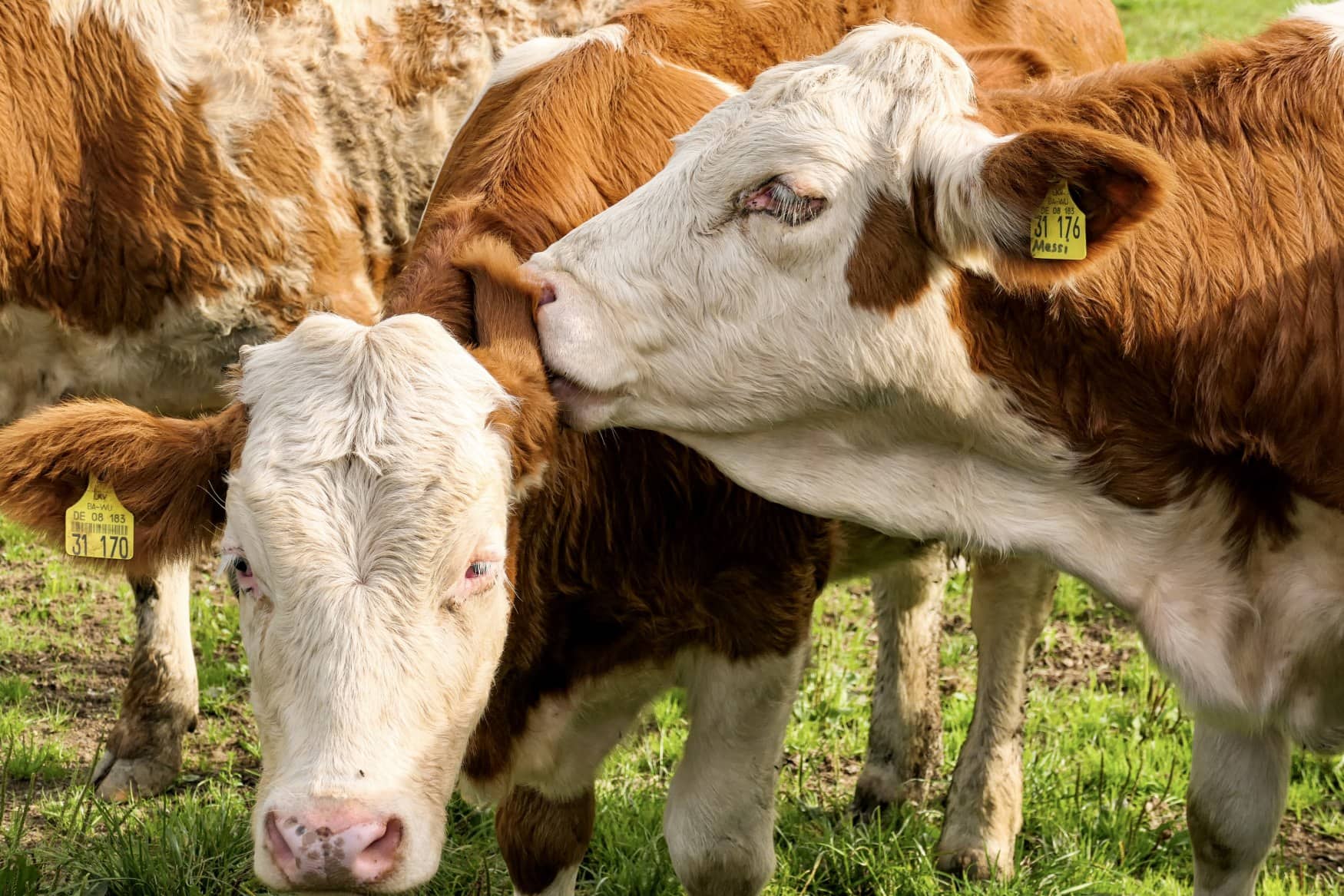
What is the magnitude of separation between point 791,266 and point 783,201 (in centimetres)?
15

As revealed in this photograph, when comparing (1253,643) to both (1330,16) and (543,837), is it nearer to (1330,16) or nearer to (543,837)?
(1330,16)

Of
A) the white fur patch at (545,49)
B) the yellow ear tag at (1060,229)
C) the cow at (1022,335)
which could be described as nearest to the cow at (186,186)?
the white fur patch at (545,49)

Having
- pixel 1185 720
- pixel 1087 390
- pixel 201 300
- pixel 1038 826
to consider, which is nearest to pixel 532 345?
pixel 1087 390

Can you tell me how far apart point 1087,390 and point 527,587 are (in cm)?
144

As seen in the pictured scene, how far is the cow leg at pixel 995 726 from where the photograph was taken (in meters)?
5.07

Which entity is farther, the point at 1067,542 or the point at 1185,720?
the point at 1185,720

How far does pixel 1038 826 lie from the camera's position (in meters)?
5.19

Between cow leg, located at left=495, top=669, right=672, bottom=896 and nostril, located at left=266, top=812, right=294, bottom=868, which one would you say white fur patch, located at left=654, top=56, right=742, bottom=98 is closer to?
cow leg, located at left=495, top=669, right=672, bottom=896

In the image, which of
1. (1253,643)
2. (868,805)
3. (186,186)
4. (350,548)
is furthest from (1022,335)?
(186,186)

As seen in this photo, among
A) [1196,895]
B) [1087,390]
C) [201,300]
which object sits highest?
[1087,390]

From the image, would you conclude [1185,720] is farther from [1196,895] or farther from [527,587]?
[527,587]

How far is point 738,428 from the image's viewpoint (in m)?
3.49

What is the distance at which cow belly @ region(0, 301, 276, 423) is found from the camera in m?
5.35

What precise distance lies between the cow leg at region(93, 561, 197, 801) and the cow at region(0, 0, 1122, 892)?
1.75 metres
